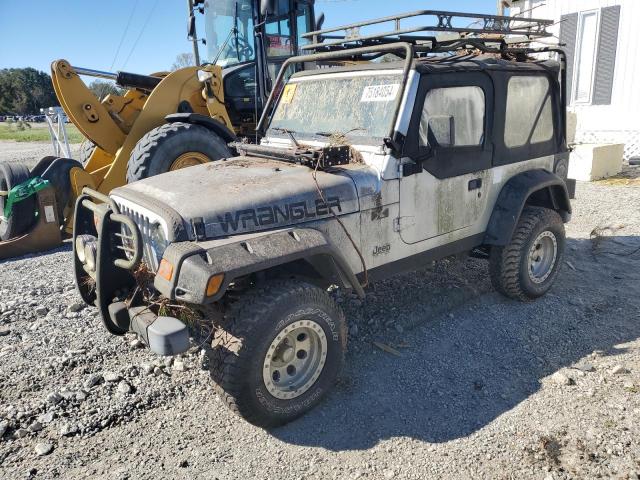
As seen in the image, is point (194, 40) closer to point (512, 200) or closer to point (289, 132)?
point (289, 132)

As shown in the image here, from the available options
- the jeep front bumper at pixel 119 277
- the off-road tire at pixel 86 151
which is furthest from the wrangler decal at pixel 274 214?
the off-road tire at pixel 86 151

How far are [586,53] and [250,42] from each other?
26.5 ft

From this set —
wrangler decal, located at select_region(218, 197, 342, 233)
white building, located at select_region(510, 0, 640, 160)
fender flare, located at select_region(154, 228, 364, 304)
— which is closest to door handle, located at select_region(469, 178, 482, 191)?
wrangler decal, located at select_region(218, 197, 342, 233)

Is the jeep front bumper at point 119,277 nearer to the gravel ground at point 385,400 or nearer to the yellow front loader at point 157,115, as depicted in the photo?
the gravel ground at point 385,400

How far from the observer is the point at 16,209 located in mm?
6703

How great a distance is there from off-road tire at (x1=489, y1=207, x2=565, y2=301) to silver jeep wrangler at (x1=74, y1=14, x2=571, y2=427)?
0.02 metres

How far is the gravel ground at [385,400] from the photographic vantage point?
293 centimetres

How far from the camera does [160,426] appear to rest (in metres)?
3.27

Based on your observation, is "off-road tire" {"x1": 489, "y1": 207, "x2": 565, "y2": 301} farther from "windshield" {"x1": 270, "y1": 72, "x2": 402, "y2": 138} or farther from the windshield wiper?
the windshield wiper

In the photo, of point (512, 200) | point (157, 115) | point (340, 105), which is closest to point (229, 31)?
point (157, 115)

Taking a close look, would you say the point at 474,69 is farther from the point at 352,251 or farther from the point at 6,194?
the point at 6,194

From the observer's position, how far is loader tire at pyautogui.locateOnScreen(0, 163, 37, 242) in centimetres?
672

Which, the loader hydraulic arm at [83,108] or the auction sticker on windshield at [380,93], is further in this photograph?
the loader hydraulic arm at [83,108]

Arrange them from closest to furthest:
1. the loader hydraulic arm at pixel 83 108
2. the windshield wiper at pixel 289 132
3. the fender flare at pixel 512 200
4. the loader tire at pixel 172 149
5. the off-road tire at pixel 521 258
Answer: the windshield wiper at pixel 289 132 → the fender flare at pixel 512 200 → the off-road tire at pixel 521 258 → the loader tire at pixel 172 149 → the loader hydraulic arm at pixel 83 108
